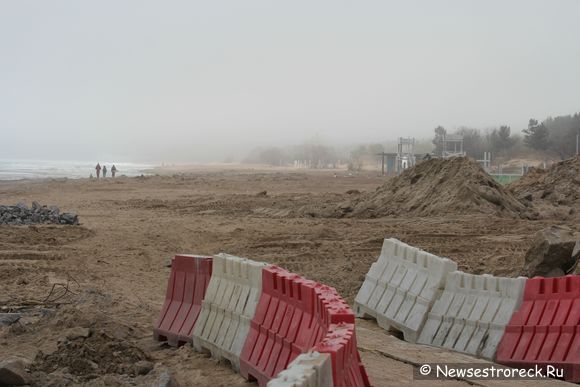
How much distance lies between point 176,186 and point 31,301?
32.8 metres

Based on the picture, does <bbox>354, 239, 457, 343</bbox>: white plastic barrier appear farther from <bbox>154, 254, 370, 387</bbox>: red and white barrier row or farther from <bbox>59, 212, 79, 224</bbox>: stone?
<bbox>59, 212, 79, 224</bbox>: stone

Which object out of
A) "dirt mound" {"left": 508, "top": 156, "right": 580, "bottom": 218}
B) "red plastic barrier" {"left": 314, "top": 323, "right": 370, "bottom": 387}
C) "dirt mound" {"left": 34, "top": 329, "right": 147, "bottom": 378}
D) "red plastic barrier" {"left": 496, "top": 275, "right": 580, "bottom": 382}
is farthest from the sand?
"dirt mound" {"left": 508, "top": 156, "right": 580, "bottom": 218}

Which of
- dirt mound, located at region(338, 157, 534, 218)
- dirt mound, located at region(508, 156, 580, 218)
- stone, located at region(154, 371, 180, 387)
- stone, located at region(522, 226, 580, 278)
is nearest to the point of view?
stone, located at region(154, 371, 180, 387)

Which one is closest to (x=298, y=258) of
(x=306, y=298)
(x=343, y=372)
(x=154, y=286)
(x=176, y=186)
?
(x=154, y=286)

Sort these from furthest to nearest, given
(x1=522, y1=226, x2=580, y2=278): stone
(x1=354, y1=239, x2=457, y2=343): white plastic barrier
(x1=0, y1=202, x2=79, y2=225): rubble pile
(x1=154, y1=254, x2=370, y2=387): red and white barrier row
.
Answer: (x1=0, y1=202, x2=79, y2=225): rubble pile
(x1=522, y1=226, x2=580, y2=278): stone
(x1=354, y1=239, x2=457, y2=343): white plastic barrier
(x1=154, y1=254, x2=370, y2=387): red and white barrier row

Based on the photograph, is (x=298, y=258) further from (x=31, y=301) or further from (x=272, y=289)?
(x=272, y=289)

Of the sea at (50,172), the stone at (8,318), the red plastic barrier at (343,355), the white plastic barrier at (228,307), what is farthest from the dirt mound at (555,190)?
the sea at (50,172)

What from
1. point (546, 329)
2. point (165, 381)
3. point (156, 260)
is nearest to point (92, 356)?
point (165, 381)

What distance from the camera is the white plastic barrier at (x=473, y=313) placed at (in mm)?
7566

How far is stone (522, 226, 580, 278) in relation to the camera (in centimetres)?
998

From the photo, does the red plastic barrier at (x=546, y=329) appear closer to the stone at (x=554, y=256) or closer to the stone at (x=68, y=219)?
the stone at (x=554, y=256)

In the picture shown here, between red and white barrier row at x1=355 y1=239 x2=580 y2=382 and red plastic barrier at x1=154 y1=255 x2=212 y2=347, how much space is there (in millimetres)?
2492

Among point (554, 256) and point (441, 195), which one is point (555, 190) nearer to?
point (441, 195)

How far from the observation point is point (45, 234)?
17.3 m
